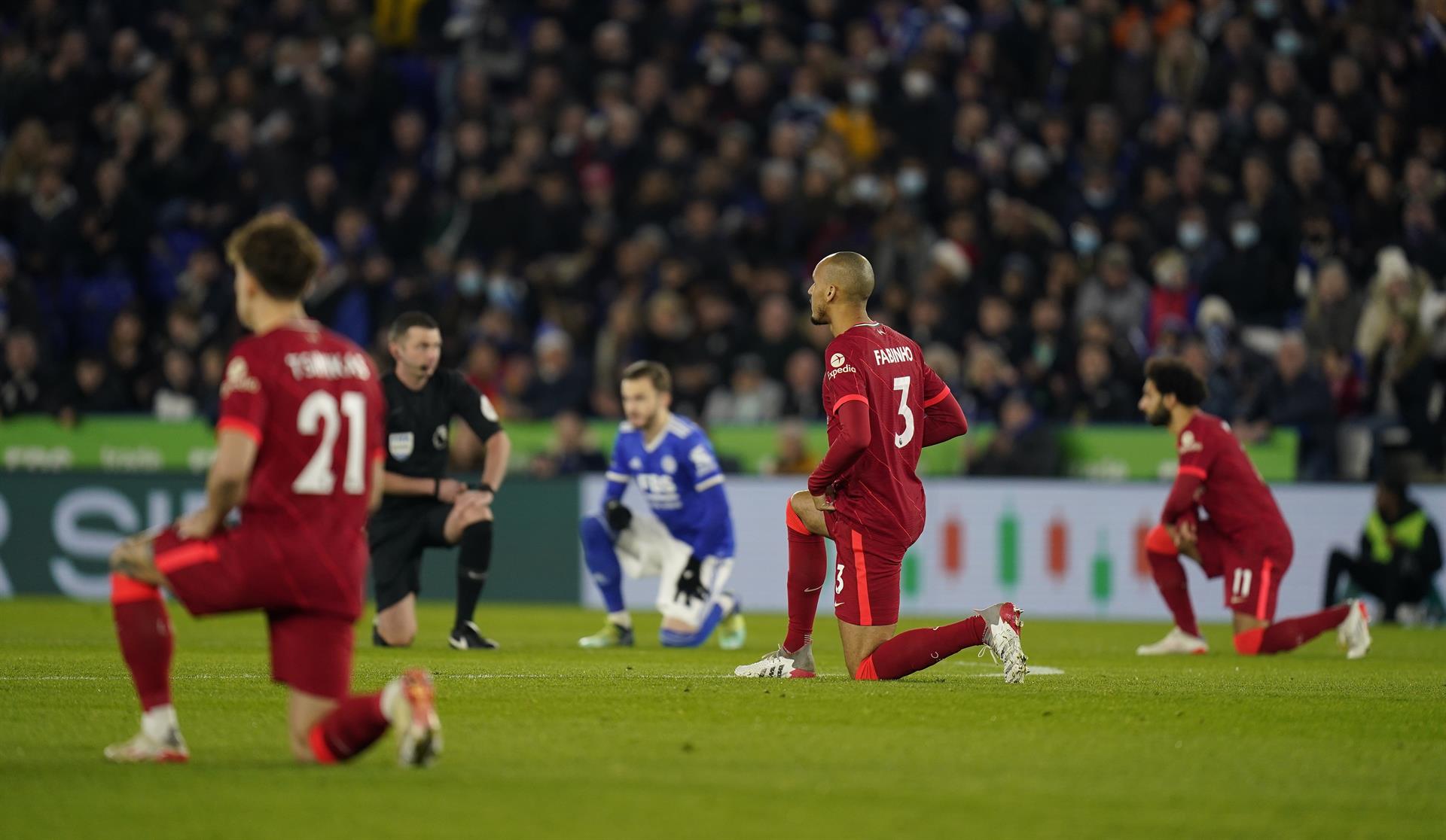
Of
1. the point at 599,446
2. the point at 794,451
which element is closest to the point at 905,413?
the point at 794,451

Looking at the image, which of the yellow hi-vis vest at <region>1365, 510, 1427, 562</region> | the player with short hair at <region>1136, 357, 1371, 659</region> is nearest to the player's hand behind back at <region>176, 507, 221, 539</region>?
the player with short hair at <region>1136, 357, 1371, 659</region>

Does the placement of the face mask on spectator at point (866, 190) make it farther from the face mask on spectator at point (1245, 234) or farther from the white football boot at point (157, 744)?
the white football boot at point (157, 744)

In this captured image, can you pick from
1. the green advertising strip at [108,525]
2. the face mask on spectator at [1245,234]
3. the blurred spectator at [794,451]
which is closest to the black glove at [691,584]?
the blurred spectator at [794,451]

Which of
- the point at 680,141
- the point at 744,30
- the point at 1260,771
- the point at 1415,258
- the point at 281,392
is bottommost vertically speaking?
the point at 1260,771

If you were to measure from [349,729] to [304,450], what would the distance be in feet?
3.06

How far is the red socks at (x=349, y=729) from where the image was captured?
6.08m

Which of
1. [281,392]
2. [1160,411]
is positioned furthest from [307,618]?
[1160,411]

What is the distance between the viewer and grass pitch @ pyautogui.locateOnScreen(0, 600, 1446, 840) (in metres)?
5.37

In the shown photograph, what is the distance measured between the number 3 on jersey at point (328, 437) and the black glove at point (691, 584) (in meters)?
7.01

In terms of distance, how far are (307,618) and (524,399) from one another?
44.8 ft

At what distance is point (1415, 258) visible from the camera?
19.3 meters

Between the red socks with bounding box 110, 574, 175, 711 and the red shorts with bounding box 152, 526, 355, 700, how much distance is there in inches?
5.5

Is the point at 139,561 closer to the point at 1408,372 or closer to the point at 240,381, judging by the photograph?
the point at 240,381

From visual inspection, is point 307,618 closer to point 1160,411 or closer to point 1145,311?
point 1160,411
